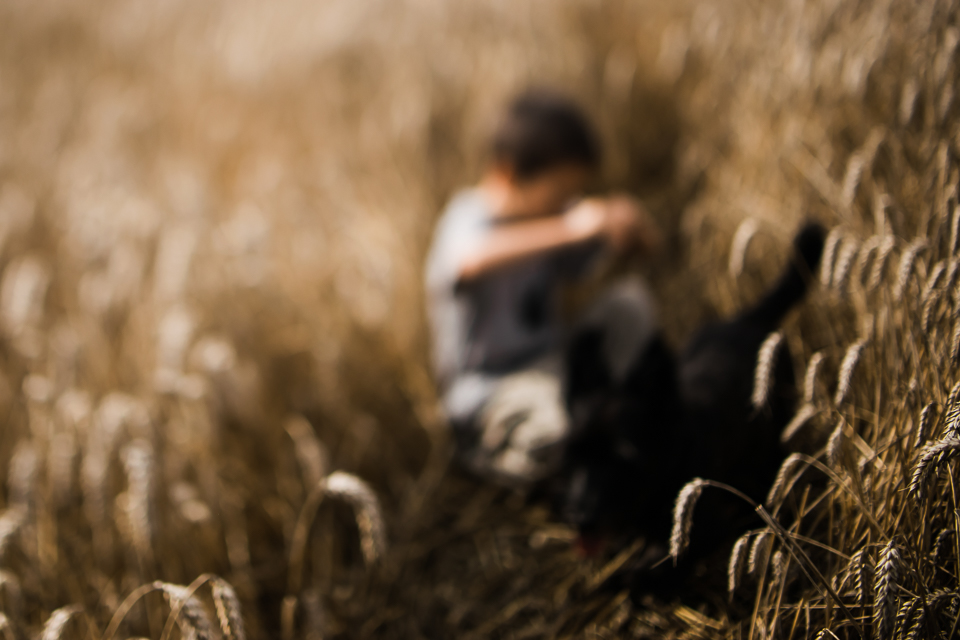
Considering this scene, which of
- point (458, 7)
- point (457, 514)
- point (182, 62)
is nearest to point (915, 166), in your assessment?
point (457, 514)

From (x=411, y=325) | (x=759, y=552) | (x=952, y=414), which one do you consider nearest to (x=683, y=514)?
(x=759, y=552)

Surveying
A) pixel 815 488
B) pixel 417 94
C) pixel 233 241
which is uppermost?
pixel 417 94

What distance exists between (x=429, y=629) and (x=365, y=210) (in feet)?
3.79

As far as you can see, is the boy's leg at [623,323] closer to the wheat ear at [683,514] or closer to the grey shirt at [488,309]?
the grey shirt at [488,309]

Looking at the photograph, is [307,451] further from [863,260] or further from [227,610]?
[863,260]

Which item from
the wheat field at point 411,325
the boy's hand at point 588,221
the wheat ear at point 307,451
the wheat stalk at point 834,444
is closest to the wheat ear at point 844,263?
the wheat field at point 411,325

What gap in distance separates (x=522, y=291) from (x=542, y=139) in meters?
0.33

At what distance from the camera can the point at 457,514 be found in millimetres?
1144

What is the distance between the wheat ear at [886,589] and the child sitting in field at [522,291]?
1.64ft

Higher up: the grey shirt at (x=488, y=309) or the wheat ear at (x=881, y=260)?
the wheat ear at (x=881, y=260)

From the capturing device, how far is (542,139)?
1086 mm

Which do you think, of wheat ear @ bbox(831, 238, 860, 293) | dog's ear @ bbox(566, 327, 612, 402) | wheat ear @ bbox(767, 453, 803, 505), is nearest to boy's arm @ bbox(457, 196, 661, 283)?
dog's ear @ bbox(566, 327, 612, 402)

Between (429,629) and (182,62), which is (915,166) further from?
(182,62)

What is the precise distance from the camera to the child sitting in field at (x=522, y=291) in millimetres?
1056
